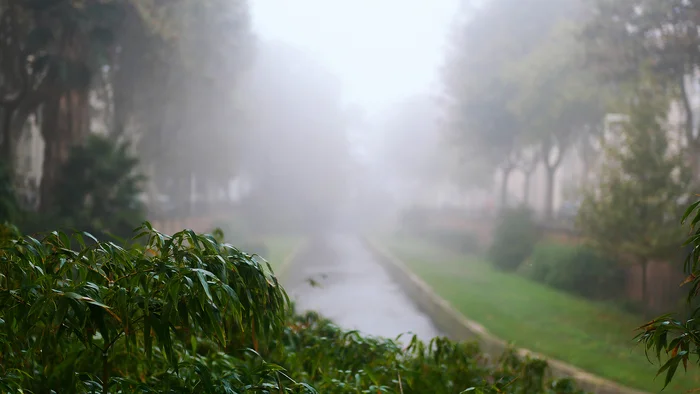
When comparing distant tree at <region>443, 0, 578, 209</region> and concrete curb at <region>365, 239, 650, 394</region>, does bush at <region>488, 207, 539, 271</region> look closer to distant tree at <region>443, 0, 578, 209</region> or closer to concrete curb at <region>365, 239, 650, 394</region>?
concrete curb at <region>365, 239, 650, 394</region>

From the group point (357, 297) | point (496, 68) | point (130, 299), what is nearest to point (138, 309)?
point (130, 299)

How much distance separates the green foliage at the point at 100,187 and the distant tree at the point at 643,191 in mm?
8581

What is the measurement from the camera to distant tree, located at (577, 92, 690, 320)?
1208 cm

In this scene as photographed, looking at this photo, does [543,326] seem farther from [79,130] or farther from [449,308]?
[79,130]

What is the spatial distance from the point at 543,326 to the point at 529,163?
20.6 meters

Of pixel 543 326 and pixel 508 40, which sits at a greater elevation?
pixel 508 40

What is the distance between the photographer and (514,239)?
891 inches

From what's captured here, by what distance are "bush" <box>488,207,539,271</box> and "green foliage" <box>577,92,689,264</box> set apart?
897cm

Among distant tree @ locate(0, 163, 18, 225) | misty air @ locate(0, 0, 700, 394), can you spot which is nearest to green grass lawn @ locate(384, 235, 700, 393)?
misty air @ locate(0, 0, 700, 394)

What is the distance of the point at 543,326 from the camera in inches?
486

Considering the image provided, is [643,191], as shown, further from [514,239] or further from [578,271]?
[514,239]

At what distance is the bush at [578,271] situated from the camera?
48.1 ft

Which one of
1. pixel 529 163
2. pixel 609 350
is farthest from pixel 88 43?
pixel 529 163

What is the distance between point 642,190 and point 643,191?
0.03 m
